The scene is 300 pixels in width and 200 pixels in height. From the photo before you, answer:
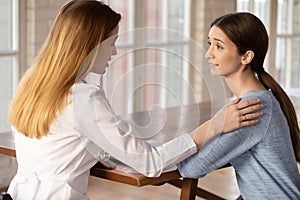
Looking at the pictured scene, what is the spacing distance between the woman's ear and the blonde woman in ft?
0.51

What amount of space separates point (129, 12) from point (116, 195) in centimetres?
137

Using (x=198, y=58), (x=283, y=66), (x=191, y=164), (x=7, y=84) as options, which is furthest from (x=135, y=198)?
(x=283, y=66)

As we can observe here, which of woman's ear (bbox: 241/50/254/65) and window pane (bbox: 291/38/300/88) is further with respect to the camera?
window pane (bbox: 291/38/300/88)

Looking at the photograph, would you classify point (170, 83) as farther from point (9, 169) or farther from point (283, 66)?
point (283, 66)

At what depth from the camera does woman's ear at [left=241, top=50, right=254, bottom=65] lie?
2.20m

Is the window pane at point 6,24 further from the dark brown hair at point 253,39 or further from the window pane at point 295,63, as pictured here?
the window pane at point 295,63

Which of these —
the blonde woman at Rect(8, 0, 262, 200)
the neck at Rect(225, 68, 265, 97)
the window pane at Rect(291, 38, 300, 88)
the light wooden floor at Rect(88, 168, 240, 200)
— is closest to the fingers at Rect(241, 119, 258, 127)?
the blonde woman at Rect(8, 0, 262, 200)

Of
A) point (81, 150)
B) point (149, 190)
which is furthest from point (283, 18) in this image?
point (81, 150)

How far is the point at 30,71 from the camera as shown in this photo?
2176 mm

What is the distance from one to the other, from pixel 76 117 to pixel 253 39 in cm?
60

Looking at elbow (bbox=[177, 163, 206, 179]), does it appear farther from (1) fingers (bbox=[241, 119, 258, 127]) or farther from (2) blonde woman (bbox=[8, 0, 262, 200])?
(1) fingers (bbox=[241, 119, 258, 127])

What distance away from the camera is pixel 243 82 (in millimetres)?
2240

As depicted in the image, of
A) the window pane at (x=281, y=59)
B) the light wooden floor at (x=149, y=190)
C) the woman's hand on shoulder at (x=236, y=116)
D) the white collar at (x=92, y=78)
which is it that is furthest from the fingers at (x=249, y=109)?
the window pane at (x=281, y=59)

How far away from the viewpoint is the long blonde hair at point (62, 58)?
2074 millimetres
